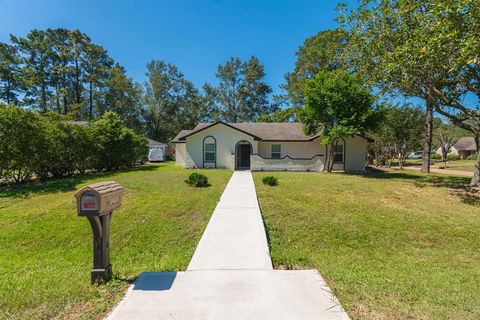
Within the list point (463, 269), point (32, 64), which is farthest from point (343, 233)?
point (32, 64)

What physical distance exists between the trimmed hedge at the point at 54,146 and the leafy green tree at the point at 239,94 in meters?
27.8

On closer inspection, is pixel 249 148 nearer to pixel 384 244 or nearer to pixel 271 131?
pixel 271 131

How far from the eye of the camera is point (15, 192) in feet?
33.5

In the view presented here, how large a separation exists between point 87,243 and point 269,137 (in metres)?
16.2

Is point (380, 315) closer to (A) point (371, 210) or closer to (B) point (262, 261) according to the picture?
(B) point (262, 261)

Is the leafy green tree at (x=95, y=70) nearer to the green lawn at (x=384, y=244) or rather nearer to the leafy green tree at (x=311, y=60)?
the leafy green tree at (x=311, y=60)

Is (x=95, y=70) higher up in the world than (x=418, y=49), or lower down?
higher up

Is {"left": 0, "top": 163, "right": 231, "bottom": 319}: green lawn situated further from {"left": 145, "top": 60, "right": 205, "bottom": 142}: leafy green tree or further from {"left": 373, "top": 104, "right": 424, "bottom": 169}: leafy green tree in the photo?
{"left": 145, "top": 60, "right": 205, "bottom": 142}: leafy green tree

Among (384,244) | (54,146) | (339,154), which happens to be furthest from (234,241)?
(339,154)

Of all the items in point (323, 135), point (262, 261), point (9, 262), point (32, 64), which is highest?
point (32, 64)

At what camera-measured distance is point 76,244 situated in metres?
5.96

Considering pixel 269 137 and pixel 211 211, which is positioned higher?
pixel 269 137

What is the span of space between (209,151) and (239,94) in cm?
2861

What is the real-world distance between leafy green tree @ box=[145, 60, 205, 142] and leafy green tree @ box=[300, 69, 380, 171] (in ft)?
108
